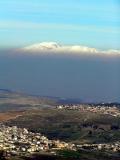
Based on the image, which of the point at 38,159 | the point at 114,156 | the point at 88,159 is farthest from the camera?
the point at 114,156

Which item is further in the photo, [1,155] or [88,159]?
[88,159]

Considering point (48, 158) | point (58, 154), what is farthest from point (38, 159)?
point (58, 154)

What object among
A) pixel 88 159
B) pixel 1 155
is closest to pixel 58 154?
pixel 88 159

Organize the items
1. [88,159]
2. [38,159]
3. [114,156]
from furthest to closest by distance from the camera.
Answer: [114,156] → [88,159] → [38,159]

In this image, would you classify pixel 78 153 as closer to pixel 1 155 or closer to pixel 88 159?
pixel 88 159

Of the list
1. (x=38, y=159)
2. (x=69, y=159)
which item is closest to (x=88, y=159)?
(x=69, y=159)

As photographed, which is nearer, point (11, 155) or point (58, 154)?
point (11, 155)

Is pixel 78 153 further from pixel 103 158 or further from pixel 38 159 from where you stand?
pixel 38 159
